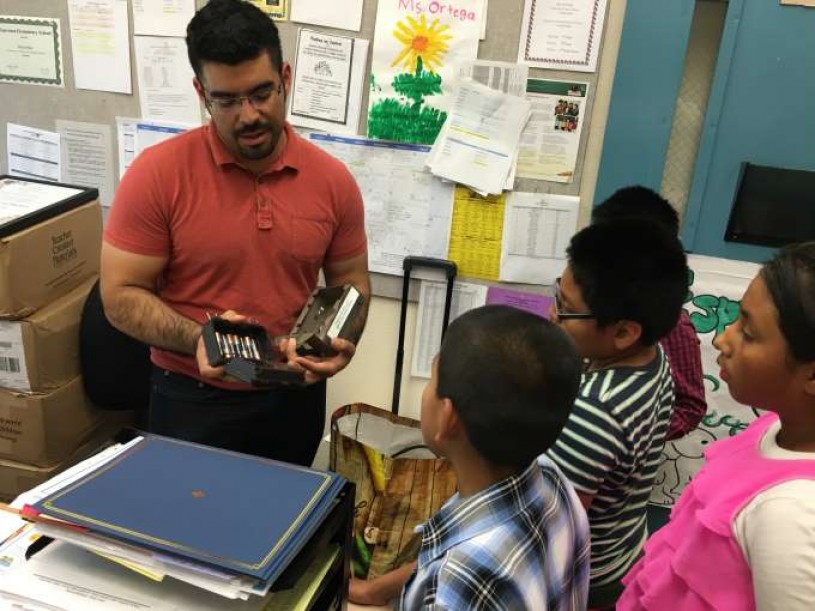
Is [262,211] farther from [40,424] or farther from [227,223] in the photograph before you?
[40,424]

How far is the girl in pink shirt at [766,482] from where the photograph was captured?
70 cm

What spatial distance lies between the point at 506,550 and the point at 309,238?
2.88 ft

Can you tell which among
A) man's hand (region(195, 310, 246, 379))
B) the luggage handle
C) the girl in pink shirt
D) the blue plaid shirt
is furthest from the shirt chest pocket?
the girl in pink shirt

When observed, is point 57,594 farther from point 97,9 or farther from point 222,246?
point 97,9

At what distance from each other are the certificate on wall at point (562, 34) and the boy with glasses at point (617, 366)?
0.87 meters

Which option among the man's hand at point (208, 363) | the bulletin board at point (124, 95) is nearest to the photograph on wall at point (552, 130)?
the bulletin board at point (124, 95)

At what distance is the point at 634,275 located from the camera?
103cm

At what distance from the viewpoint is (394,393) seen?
2.12m

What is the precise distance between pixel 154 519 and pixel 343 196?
0.90 meters

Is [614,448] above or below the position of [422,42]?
below

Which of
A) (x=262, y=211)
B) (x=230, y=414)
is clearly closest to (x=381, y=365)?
(x=230, y=414)

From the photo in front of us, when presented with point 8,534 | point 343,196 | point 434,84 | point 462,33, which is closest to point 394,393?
point 343,196

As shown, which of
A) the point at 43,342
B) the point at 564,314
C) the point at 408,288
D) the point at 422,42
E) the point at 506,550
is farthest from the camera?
the point at 408,288

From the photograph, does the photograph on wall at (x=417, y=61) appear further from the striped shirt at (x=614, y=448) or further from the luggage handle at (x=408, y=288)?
the striped shirt at (x=614, y=448)
